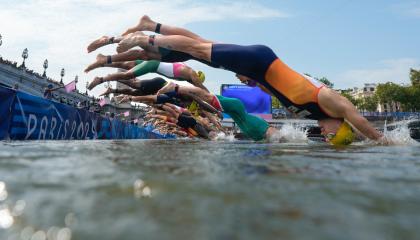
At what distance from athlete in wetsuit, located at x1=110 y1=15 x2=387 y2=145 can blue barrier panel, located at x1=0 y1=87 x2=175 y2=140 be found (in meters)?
1.96

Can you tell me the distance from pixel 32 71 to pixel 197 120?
29.4 m

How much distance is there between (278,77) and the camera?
13.5 ft

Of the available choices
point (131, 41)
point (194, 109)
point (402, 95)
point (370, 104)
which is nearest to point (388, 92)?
point (402, 95)

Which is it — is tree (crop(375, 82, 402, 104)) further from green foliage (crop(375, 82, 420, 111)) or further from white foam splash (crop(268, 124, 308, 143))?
white foam splash (crop(268, 124, 308, 143))

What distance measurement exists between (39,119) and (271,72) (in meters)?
3.92

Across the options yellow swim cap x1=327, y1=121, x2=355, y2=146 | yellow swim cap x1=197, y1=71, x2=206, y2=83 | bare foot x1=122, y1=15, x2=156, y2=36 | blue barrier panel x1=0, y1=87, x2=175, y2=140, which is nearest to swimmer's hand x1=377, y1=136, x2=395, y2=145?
yellow swim cap x1=327, y1=121, x2=355, y2=146

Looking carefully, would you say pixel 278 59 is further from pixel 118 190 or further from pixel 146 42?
pixel 118 190

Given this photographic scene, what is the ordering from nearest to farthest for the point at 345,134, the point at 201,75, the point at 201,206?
the point at 201,206, the point at 345,134, the point at 201,75

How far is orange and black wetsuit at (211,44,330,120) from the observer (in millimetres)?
3896

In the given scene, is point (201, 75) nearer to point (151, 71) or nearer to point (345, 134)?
point (151, 71)

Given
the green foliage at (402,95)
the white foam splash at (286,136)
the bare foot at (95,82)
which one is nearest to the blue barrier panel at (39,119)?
the bare foot at (95,82)

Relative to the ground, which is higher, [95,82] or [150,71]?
[150,71]

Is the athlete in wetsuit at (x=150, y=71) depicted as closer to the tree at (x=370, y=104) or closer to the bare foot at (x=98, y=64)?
the bare foot at (x=98, y=64)

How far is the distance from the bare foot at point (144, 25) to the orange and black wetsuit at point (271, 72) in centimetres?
130
